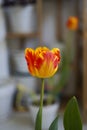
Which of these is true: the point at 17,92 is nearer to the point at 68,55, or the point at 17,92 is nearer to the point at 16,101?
the point at 16,101

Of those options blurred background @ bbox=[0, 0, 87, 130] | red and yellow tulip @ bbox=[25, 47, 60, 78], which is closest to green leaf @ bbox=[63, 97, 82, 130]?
red and yellow tulip @ bbox=[25, 47, 60, 78]

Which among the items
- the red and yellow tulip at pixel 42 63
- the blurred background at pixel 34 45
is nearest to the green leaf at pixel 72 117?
the red and yellow tulip at pixel 42 63

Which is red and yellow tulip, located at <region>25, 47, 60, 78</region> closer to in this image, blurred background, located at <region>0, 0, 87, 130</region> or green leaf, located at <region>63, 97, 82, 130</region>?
green leaf, located at <region>63, 97, 82, 130</region>

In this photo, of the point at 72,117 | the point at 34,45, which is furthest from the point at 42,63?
the point at 34,45

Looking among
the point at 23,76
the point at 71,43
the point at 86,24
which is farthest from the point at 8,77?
the point at 86,24

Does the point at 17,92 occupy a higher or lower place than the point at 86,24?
lower
